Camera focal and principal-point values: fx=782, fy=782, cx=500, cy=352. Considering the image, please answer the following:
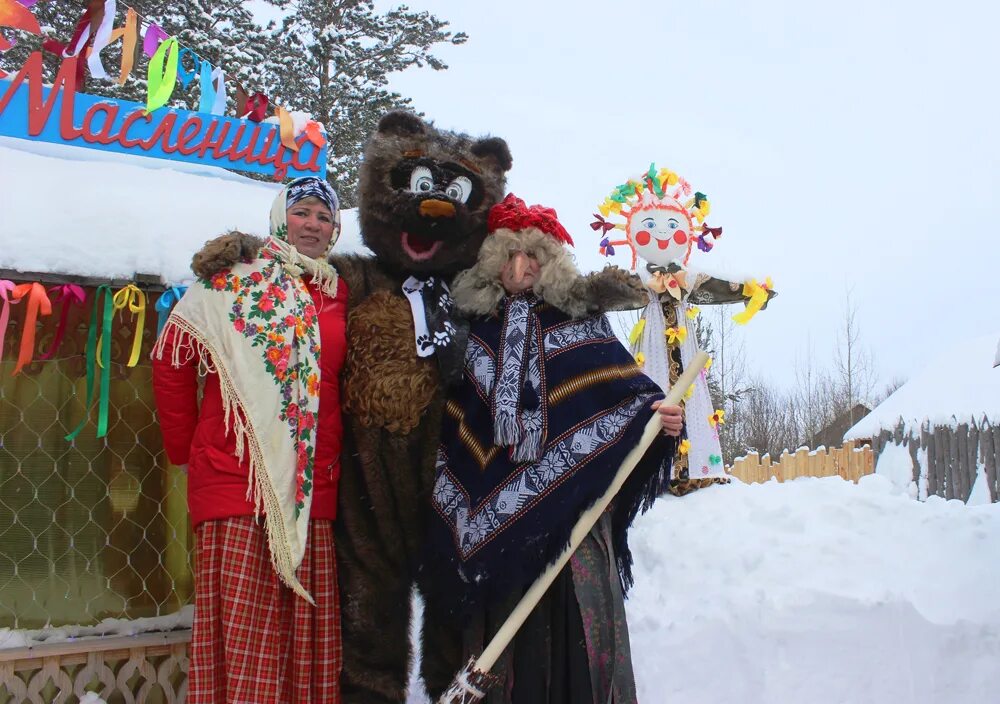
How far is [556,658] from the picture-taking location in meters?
2.38

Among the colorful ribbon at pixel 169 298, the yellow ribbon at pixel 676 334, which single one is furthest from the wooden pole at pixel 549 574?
the yellow ribbon at pixel 676 334

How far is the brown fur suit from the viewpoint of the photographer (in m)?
2.41

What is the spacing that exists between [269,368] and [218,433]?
0.24m

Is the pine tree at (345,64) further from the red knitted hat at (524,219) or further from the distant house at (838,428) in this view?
the distant house at (838,428)

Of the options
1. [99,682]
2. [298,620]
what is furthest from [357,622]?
[99,682]

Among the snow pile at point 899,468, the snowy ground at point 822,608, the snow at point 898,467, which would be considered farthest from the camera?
the snow at point 898,467

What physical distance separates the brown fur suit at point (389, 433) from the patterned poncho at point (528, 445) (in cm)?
10

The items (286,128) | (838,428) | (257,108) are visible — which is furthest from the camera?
(838,428)

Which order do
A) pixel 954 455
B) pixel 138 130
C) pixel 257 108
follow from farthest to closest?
pixel 954 455, pixel 257 108, pixel 138 130

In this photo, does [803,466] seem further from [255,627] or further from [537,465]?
[255,627]

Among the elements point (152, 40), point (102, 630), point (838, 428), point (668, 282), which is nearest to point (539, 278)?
point (102, 630)

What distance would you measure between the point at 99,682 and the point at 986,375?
43.7 feet

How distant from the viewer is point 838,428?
964 inches

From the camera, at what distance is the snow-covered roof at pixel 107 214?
265 cm
